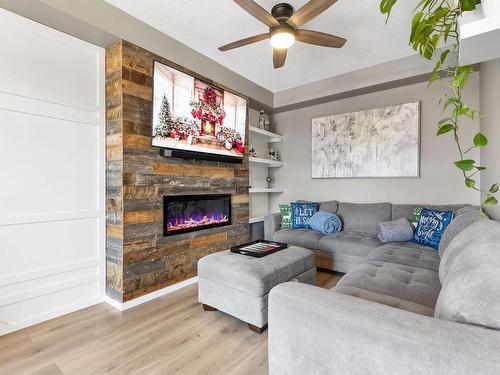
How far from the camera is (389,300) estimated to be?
147cm

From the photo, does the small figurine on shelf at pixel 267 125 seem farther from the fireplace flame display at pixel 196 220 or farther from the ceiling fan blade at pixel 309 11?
the ceiling fan blade at pixel 309 11

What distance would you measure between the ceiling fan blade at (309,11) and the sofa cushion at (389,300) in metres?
1.96

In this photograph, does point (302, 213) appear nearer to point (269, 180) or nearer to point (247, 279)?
point (269, 180)

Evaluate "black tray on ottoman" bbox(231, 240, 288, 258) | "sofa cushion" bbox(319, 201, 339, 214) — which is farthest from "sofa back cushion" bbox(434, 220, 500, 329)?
"sofa cushion" bbox(319, 201, 339, 214)

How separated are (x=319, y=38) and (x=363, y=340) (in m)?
2.36

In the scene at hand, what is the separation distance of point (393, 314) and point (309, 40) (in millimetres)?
2327

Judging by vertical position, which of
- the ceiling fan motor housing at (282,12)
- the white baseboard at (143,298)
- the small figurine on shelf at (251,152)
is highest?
the ceiling fan motor housing at (282,12)

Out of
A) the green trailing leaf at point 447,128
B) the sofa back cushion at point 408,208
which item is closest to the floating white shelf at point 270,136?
the sofa back cushion at point 408,208

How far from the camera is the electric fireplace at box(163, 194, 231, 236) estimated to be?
2771 mm

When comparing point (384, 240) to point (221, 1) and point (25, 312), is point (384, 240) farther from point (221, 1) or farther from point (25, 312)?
point (25, 312)

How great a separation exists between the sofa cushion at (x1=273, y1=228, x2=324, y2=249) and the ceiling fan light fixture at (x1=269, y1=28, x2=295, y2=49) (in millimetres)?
2219

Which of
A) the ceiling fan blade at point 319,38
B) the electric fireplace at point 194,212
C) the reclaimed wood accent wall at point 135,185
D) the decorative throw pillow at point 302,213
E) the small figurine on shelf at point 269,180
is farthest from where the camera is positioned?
the small figurine on shelf at point 269,180

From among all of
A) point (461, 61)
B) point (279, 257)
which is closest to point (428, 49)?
point (461, 61)

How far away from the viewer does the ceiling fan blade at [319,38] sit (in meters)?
2.26
